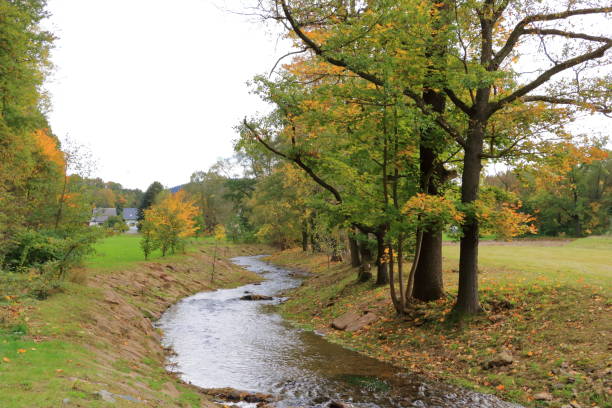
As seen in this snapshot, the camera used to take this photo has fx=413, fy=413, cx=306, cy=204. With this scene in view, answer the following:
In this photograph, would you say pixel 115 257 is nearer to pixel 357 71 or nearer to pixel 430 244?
pixel 430 244

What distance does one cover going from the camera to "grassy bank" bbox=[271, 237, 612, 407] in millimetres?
8297

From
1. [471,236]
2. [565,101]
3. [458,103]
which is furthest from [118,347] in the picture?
[565,101]

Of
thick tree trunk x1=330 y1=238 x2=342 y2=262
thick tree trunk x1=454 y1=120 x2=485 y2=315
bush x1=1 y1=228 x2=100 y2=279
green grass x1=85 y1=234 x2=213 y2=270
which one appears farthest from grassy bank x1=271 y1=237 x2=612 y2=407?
thick tree trunk x1=330 y1=238 x2=342 y2=262

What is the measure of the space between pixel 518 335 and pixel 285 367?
603cm

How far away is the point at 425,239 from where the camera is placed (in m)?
14.3

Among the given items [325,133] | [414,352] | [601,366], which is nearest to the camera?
[601,366]

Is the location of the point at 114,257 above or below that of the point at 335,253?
below

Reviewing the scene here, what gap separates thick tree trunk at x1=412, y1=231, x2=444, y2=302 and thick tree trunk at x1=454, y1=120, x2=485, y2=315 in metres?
1.77

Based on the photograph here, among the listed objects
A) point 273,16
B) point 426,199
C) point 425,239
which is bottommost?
point 425,239

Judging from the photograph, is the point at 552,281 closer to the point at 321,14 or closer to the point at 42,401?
the point at 321,14

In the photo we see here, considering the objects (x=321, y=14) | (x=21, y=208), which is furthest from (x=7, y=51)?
(x=321, y=14)

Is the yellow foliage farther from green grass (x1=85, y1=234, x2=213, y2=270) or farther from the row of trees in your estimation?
the row of trees

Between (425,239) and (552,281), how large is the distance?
410 cm

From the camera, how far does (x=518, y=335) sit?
10.4 m
